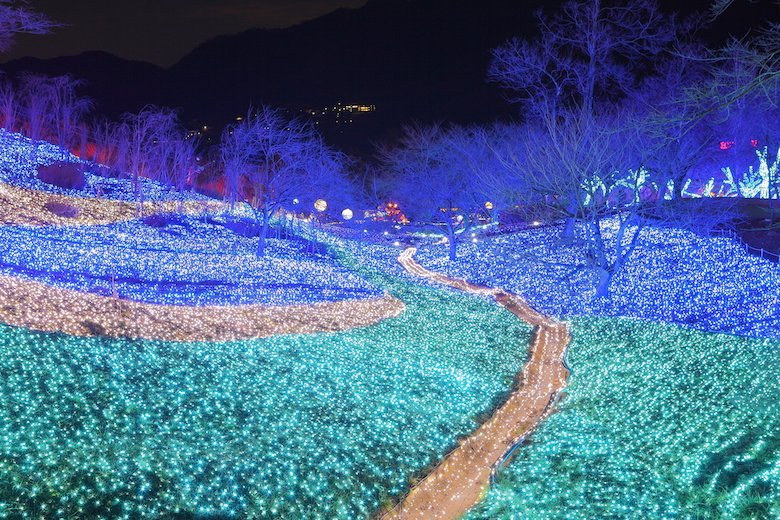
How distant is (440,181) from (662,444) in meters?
25.9

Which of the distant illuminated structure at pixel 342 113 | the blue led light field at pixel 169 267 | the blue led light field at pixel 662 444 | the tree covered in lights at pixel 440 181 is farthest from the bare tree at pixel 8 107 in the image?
the blue led light field at pixel 662 444

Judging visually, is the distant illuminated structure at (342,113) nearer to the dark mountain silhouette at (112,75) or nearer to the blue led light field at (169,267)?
the dark mountain silhouette at (112,75)

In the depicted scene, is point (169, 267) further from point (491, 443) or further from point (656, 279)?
point (656, 279)

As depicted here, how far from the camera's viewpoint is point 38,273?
1351cm

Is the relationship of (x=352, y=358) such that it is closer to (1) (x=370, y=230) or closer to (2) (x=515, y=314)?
(2) (x=515, y=314)

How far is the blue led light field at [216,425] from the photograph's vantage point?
6.07m

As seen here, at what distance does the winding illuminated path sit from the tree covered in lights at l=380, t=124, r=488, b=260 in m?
16.4

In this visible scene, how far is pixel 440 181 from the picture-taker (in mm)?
33094

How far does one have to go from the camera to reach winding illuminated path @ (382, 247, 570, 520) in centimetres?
743

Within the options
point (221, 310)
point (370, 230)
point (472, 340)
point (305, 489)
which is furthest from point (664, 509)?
point (370, 230)

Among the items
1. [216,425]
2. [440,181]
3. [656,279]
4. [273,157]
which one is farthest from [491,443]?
[440,181]

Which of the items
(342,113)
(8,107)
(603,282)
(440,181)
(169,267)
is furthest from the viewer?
(342,113)

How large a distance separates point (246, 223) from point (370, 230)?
18.1 meters

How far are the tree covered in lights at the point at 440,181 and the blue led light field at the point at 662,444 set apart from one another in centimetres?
1984
